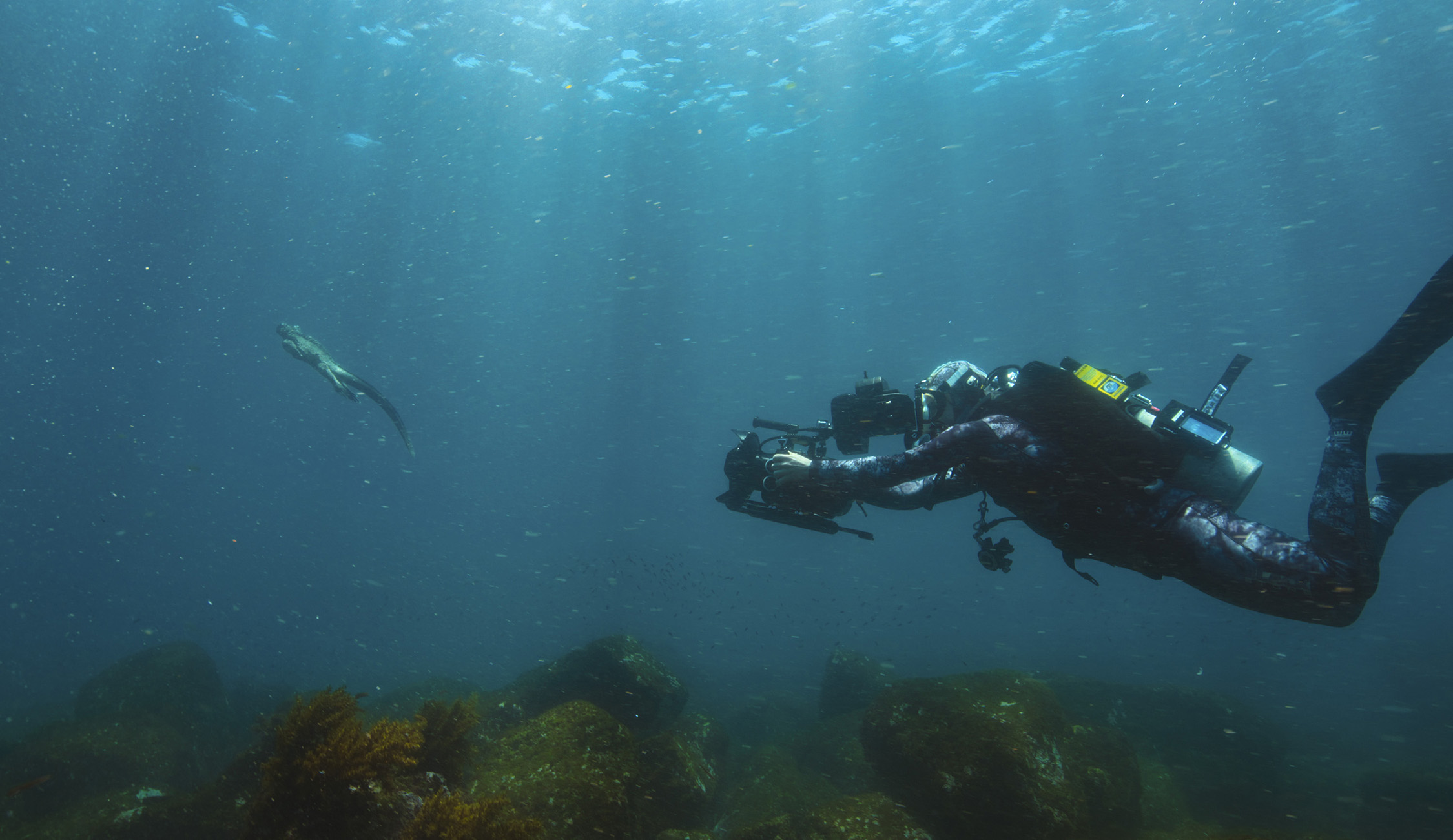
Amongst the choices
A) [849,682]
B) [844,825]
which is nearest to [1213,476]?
[844,825]

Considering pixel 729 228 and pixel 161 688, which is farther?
pixel 729 228

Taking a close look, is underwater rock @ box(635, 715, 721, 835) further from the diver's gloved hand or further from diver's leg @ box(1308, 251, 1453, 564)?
diver's leg @ box(1308, 251, 1453, 564)

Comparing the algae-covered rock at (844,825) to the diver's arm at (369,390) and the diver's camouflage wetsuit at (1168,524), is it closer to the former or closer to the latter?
the diver's camouflage wetsuit at (1168,524)

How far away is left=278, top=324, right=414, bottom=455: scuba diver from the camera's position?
9977 millimetres

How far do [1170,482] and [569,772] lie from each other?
4.89 metres

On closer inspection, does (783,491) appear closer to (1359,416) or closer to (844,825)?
(1359,416)

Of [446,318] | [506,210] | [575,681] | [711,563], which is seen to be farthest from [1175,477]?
[711,563]

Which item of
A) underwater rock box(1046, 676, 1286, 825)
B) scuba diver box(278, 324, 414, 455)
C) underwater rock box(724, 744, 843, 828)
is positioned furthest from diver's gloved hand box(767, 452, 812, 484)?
scuba diver box(278, 324, 414, 455)

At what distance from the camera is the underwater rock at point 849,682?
495 inches

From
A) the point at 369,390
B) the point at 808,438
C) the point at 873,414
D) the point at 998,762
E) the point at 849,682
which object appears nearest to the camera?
the point at 873,414

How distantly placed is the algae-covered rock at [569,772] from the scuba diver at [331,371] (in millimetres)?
6757

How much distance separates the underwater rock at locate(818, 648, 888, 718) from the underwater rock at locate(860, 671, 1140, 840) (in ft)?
20.1

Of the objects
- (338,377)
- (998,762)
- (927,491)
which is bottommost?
(998,762)

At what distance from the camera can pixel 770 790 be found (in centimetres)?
772
